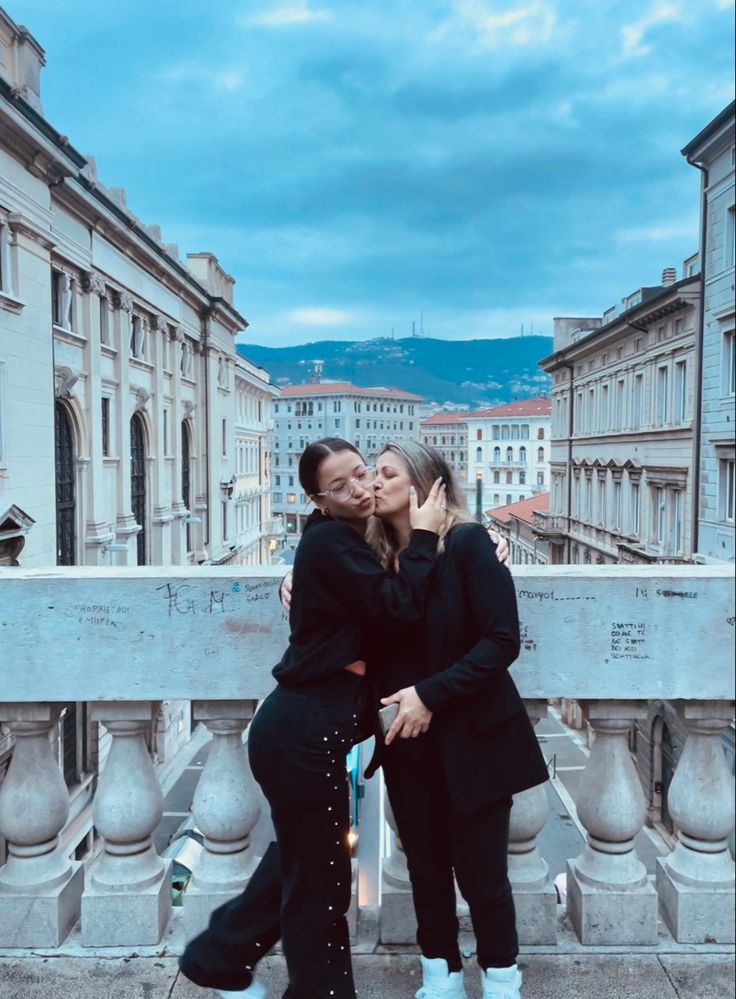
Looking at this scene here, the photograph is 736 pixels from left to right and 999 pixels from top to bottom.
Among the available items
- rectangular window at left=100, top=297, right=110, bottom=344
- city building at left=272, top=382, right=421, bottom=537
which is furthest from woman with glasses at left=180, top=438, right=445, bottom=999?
city building at left=272, top=382, right=421, bottom=537

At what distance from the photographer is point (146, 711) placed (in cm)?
245

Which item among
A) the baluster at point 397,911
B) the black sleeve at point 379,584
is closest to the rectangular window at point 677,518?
the baluster at point 397,911

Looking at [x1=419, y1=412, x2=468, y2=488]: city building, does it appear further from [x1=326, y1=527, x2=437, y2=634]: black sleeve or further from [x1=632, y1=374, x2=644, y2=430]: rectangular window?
[x1=326, y1=527, x2=437, y2=634]: black sleeve

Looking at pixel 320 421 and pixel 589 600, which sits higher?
pixel 320 421

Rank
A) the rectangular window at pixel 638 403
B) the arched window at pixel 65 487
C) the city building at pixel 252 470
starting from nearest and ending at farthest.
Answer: the arched window at pixel 65 487
the rectangular window at pixel 638 403
the city building at pixel 252 470

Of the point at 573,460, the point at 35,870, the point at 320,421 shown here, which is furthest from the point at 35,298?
the point at 320,421

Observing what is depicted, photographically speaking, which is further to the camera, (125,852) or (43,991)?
(125,852)

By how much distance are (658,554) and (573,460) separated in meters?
12.1

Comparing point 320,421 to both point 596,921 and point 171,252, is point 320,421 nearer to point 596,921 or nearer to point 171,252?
point 171,252

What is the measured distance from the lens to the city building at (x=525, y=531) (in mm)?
42406

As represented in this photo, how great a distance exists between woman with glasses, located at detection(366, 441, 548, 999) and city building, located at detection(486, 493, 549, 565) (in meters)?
38.5

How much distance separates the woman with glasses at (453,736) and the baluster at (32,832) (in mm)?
1119

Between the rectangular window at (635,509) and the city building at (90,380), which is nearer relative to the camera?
the city building at (90,380)

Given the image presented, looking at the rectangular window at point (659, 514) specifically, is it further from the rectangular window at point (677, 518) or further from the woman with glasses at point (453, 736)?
the woman with glasses at point (453, 736)
